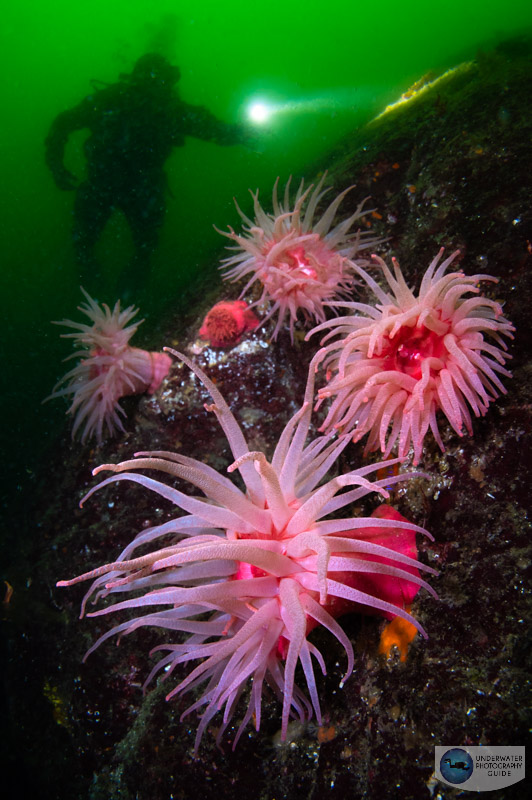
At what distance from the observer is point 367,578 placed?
226 centimetres

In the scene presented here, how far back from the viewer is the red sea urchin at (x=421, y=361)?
2.11m

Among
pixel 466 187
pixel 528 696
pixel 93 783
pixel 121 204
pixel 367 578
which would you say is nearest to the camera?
pixel 528 696

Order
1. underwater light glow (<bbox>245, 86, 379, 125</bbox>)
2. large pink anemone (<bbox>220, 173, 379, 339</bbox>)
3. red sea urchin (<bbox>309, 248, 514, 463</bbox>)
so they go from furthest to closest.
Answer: underwater light glow (<bbox>245, 86, 379, 125</bbox>)
large pink anemone (<bbox>220, 173, 379, 339</bbox>)
red sea urchin (<bbox>309, 248, 514, 463</bbox>)

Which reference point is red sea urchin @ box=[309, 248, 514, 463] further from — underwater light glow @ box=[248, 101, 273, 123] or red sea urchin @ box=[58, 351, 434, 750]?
underwater light glow @ box=[248, 101, 273, 123]

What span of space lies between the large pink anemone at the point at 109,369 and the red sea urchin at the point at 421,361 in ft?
7.37

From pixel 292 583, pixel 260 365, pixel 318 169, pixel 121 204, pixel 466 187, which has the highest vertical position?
pixel 121 204

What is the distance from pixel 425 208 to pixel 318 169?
3.22 m

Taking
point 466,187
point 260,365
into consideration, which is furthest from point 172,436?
point 466,187

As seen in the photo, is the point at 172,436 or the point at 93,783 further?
the point at 172,436

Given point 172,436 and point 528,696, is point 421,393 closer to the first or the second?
point 528,696

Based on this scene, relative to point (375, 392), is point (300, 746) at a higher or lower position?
lower

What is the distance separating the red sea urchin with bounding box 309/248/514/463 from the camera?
6.92 ft

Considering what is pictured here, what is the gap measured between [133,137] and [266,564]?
883cm

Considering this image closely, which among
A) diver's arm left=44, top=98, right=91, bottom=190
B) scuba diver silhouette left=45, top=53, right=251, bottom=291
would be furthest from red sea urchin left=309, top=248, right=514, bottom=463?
diver's arm left=44, top=98, right=91, bottom=190
